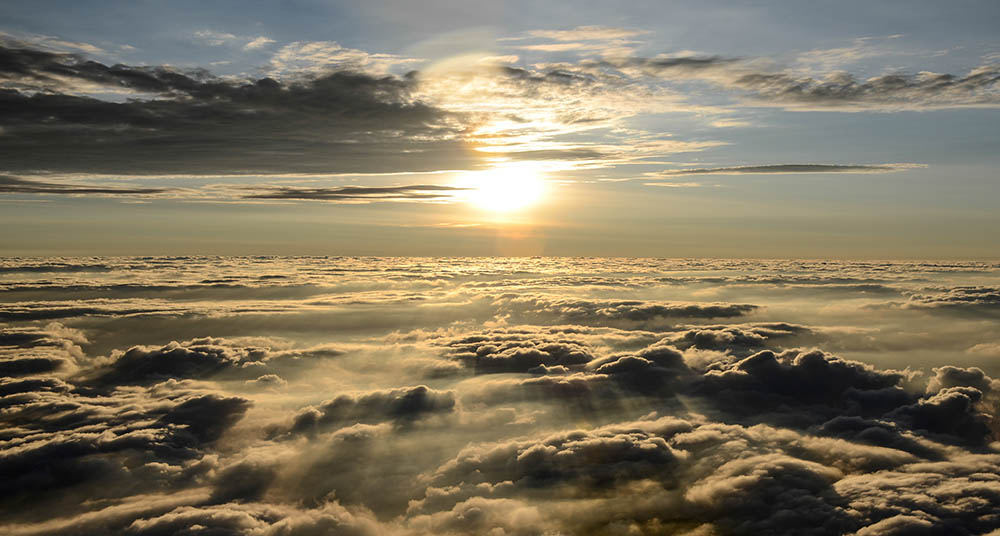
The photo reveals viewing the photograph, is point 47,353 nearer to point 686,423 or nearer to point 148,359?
point 148,359

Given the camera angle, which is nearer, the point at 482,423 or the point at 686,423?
the point at 686,423

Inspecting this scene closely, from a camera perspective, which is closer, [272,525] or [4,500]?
[272,525]

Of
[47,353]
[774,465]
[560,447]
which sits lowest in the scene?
[47,353]

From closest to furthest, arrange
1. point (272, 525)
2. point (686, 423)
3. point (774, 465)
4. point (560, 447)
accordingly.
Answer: point (272, 525)
point (774, 465)
point (560, 447)
point (686, 423)

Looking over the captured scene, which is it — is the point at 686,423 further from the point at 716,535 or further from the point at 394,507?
the point at 394,507

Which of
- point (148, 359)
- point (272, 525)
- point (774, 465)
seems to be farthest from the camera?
point (148, 359)

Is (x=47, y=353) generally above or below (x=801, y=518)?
below

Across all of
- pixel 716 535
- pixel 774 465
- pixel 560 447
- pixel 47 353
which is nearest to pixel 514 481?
pixel 560 447

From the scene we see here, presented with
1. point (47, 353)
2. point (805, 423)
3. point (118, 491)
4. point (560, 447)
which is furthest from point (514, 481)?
point (47, 353)

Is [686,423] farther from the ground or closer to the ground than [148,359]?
farther from the ground
